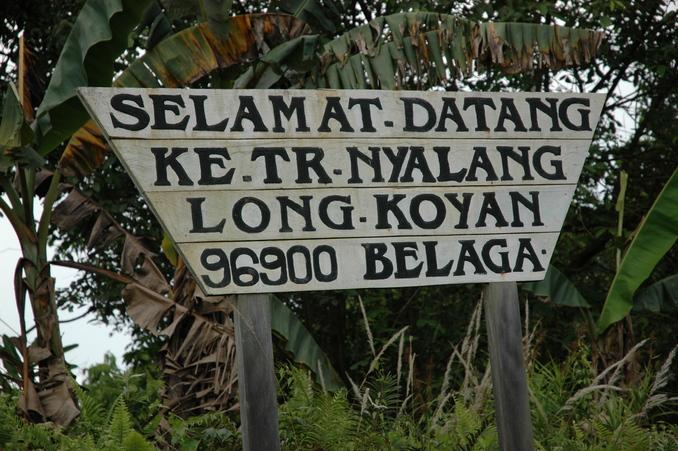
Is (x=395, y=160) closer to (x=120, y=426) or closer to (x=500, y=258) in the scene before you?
(x=500, y=258)

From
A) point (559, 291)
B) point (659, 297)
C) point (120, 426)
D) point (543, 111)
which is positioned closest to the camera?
point (543, 111)

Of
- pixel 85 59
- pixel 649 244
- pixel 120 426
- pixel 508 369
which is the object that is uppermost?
pixel 85 59

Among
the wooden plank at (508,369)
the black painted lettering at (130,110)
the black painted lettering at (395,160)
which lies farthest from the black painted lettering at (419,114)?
the black painted lettering at (130,110)

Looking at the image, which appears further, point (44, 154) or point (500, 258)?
point (44, 154)

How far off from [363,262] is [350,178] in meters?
0.35

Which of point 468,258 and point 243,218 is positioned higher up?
point 243,218

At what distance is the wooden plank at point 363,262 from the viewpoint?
2.72m

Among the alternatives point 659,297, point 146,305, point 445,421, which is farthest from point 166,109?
point 659,297

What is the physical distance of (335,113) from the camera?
290 centimetres

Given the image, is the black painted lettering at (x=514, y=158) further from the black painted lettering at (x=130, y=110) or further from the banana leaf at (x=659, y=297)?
the banana leaf at (x=659, y=297)

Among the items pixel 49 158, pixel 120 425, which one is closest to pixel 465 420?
pixel 120 425

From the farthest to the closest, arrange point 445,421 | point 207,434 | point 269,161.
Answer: point 445,421 < point 207,434 < point 269,161

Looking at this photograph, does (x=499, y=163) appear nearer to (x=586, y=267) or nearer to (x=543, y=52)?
(x=543, y=52)

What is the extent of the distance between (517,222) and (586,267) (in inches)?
218
